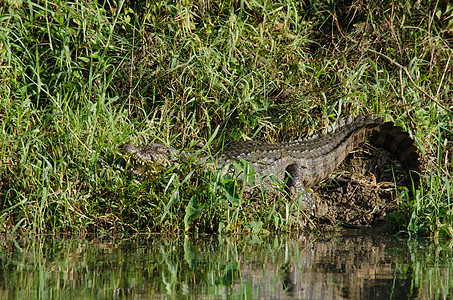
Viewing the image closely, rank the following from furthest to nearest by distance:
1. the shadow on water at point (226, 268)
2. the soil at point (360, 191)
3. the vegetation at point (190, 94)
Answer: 1. the soil at point (360, 191)
2. the vegetation at point (190, 94)
3. the shadow on water at point (226, 268)

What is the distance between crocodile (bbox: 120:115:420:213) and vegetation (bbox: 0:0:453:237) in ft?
0.45

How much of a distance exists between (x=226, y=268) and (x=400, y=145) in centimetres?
311

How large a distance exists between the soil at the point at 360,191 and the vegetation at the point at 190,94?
1.28ft

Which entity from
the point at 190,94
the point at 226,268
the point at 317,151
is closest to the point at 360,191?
the point at 317,151

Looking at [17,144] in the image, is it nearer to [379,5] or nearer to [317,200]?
[317,200]

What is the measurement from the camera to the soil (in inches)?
181

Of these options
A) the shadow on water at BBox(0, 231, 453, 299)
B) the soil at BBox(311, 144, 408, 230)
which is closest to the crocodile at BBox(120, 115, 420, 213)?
the soil at BBox(311, 144, 408, 230)

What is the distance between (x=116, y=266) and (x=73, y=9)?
322 cm

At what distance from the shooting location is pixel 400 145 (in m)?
5.29

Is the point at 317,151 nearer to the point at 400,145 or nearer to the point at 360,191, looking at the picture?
the point at 360,191

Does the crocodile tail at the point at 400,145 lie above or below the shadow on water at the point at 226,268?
above

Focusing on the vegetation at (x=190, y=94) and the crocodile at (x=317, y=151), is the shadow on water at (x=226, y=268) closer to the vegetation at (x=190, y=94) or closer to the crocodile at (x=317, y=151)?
the vegetation at (x=190, y=94)

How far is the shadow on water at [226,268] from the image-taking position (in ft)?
8.09

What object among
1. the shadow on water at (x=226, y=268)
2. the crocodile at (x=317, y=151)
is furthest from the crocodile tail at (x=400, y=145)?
the shadow on water at (x=226, y=268)
